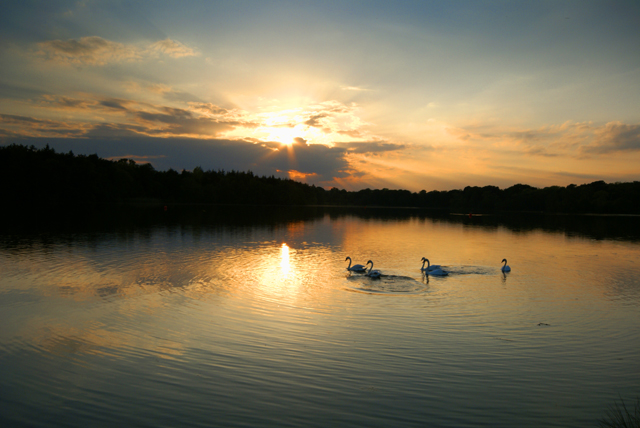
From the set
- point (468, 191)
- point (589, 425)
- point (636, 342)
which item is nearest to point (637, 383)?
point (589, 425)

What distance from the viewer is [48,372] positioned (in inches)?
295

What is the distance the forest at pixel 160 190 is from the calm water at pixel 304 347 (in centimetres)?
7798

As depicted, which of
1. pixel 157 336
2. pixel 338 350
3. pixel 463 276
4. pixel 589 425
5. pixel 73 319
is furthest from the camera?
pixel 463 276

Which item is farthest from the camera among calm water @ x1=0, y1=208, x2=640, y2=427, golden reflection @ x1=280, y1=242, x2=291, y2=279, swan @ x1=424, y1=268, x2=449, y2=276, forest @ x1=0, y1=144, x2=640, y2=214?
forest @ x1=0, y1=144, x2=640, y2=214

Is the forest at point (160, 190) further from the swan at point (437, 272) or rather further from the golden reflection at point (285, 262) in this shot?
the swan at point (437, 272)

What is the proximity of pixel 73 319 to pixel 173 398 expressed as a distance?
6139 millimetres

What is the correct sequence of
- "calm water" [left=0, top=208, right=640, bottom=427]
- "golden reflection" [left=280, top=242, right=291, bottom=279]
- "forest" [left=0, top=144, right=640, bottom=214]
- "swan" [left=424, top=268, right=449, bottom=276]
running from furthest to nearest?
"forest" [left=0, top=144, right=640, bottom=214] < "swan" [left=424, top=268, right=449, bottom=276] < "golden reflection" [left=280, top=242, right=291, bottom=279] < "calm water" [left=0, top=208, right=640, bottom=427]

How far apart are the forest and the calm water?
77983mm

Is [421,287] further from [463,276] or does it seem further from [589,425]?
[589,425]

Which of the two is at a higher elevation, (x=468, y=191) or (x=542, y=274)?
(x=468, y=191)

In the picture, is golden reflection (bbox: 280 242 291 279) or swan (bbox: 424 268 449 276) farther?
swan (bbox: 424 268 449 276)

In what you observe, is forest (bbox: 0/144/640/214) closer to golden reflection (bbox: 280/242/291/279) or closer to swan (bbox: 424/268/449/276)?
golden reflection (bbox: 280/242/291/279)

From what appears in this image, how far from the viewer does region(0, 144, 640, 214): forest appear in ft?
333

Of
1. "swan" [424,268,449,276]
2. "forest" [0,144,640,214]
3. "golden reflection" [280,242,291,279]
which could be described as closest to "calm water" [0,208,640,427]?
"golden reflection" [280,242,291,279]
